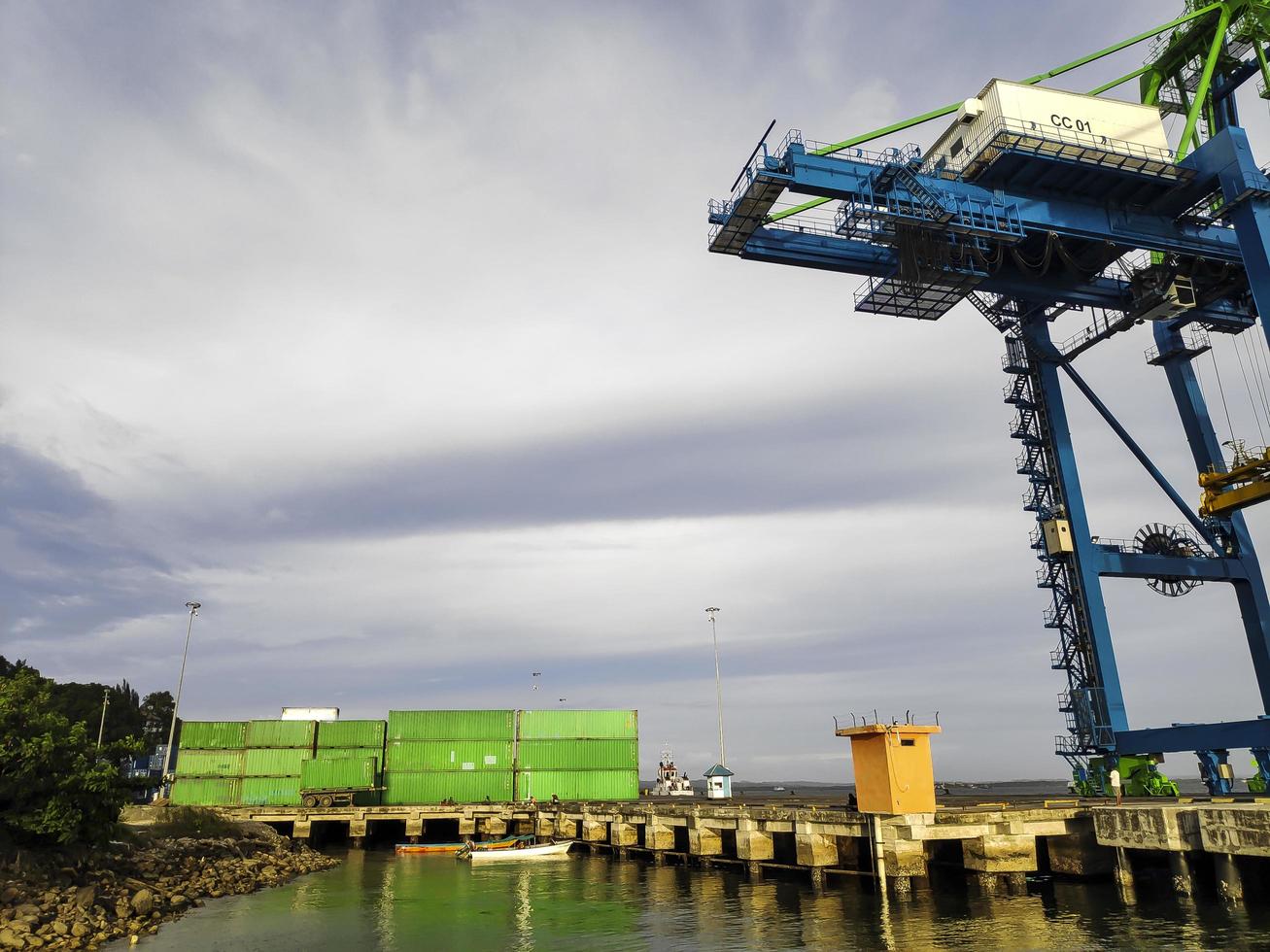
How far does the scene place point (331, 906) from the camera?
3106cm

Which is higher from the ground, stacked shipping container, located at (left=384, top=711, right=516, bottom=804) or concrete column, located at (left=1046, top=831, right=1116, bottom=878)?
stacked shipping container, located at (left=384, top=711, right=516, bottom=804)

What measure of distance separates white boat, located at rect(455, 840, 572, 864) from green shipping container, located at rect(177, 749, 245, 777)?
1856cm

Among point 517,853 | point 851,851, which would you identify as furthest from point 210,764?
point 851,851

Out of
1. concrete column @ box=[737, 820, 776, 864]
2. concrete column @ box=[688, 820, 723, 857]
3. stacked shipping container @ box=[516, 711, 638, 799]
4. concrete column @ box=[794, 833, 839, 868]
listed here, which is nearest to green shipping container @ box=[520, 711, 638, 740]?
stacked shipping container @ box=[516, 711, 638, 799]

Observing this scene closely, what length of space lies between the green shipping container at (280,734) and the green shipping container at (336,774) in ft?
6.88

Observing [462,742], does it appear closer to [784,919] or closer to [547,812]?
[547,812]

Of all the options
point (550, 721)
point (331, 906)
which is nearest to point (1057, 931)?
point (331, 906)

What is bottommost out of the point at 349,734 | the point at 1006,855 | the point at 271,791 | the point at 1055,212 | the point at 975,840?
the point at 1006,855

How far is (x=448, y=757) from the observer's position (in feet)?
186

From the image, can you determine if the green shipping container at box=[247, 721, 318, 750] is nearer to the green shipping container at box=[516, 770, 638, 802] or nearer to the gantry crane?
the green shipping container at box=[516, 770, 638, 802]

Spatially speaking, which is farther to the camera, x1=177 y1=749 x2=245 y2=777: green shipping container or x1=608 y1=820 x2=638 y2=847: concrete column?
x1=177 y1=749 x2=245 y2=777: green shipping container

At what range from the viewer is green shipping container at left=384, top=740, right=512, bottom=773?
56.0 m

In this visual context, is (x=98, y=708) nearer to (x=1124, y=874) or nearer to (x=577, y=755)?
(x=577, y=755)

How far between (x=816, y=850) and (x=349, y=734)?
125ft
